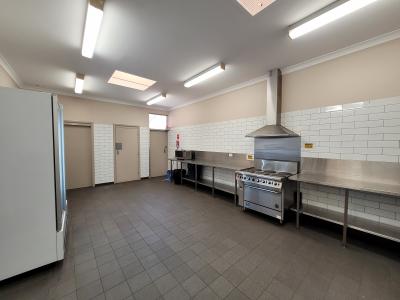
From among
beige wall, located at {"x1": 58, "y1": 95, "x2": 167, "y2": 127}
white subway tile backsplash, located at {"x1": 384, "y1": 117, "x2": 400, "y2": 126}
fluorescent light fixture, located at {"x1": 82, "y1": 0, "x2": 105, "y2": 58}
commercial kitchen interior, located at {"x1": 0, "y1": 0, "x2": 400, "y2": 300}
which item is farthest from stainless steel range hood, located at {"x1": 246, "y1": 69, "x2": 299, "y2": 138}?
beige wall, located at {"x1": 58, "y1": 95, "x2": 167, "y2": 127}

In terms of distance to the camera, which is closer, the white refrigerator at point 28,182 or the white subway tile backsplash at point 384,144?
the white refrigerator at point 28,182

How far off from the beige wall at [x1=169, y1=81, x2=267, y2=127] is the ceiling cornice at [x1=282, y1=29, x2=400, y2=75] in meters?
0.67

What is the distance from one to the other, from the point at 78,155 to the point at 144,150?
79.3 inches

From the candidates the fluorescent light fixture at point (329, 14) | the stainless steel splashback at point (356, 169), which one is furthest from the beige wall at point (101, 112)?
the stainless steel splashback at point (356, 169)

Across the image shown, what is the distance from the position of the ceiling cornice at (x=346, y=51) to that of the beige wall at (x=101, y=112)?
4.81m

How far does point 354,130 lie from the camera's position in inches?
98.0

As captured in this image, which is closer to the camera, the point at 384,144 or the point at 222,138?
the point at 384,144

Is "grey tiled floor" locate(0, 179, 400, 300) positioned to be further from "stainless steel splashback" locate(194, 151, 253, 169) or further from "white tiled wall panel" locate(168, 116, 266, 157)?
"white tiled wall panel" locate(168, 116, 266, 157)

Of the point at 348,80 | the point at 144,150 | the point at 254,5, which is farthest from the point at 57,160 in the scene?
the point at 144,150

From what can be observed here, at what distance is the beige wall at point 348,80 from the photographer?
2.21 m

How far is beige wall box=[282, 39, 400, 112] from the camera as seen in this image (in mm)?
2209

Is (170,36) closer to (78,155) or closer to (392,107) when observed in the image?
(392,107)

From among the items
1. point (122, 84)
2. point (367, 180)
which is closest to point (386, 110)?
point (367, 180)

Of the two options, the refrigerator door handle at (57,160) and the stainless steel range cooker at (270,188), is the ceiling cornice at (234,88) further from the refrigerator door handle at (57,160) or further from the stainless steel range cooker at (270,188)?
the refrigerator door handle at (57,160)
